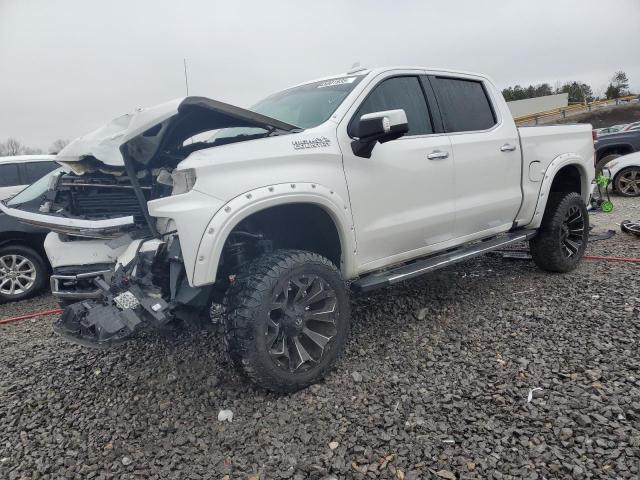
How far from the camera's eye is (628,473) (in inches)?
77.0

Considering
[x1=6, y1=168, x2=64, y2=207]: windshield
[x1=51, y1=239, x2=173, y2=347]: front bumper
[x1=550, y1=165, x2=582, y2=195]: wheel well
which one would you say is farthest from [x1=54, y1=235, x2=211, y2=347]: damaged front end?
[x1=550, y1=165, x2=582, y2=195]: wheel well

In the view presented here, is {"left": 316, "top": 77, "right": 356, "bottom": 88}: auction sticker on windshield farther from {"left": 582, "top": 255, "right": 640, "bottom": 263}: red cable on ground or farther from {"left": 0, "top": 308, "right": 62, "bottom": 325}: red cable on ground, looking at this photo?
{"left": 582, "top": 255, "right": 640, "bottom": 263}: red cable on ground

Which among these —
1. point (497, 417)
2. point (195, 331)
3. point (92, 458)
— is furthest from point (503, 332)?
point (92, 458)

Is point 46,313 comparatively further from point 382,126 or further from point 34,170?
point 382,126

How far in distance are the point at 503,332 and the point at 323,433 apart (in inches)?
68.7

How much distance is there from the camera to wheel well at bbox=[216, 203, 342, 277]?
2785 mm

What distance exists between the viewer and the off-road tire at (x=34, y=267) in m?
5.39

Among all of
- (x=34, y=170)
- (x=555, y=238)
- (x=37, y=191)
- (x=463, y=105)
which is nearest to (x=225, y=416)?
(x=37, y=191)

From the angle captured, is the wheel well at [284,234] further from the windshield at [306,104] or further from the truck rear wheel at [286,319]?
the windshield at [306,104]

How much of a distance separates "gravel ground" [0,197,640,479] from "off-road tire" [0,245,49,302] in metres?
1.71

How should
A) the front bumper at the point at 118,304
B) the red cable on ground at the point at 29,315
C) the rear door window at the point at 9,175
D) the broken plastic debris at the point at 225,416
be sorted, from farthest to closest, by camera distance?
1. the rear door window at the point at 9,175
2. the red cable on ground at the point at 29,315
3. the broken plastic debris at the point at 225,416
4. the front bumper at the point at 118,304

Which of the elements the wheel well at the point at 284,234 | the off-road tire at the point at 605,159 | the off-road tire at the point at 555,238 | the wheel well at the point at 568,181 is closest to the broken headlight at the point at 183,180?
the wheel well at the point at 284,234

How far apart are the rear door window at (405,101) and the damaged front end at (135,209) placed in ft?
2.81

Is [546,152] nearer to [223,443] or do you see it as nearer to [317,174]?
[317,174]
